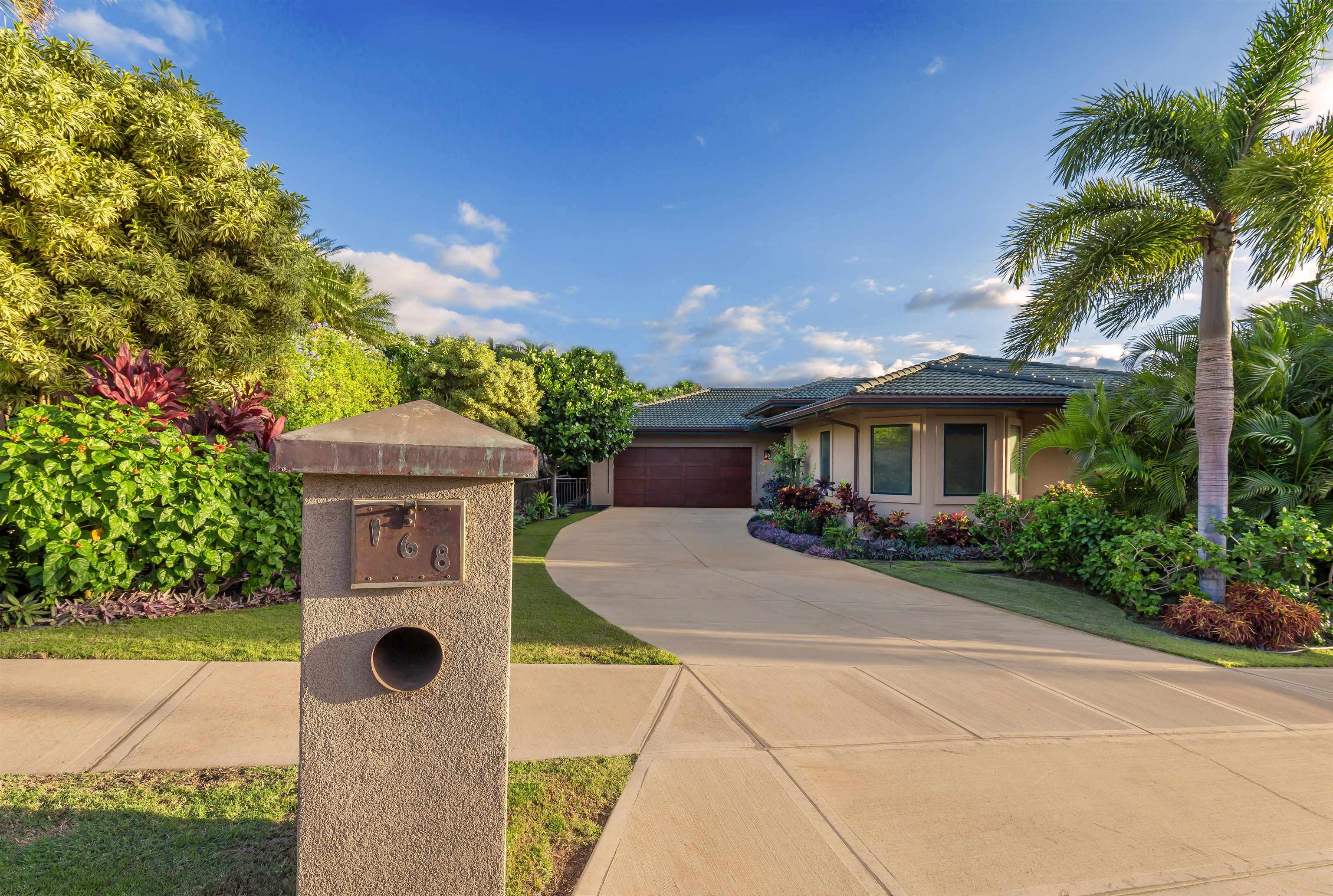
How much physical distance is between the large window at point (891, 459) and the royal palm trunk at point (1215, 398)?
17.9 ft

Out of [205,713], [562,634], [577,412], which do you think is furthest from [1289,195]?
[577,412]

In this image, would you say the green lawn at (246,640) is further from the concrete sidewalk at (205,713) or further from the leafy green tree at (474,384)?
the leafy green tree at (474,384)

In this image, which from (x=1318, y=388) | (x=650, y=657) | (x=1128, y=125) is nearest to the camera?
(x=650, y=657)

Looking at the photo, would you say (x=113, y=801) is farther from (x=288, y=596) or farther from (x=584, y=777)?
(x=288, y=596)

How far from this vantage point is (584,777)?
284 centimetres

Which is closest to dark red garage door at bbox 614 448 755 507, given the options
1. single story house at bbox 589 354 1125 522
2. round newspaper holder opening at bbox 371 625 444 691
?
single story house at bbox 589 354 1125 522

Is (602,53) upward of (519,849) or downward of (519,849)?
upward

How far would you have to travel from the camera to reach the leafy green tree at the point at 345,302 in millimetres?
17031

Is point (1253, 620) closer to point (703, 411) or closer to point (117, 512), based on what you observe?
point (117, 512)

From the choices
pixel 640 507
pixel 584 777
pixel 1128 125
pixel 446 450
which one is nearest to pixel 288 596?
pixel 584 777

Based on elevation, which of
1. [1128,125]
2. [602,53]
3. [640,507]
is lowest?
[640,507]

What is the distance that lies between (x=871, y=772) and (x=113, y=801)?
3.26 m

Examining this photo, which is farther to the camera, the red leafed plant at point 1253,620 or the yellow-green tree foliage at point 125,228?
the yellow-green tree foliage at point 125,228

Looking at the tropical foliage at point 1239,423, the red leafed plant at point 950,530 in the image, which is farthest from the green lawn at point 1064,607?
the tropical foliage at point 1239,423
